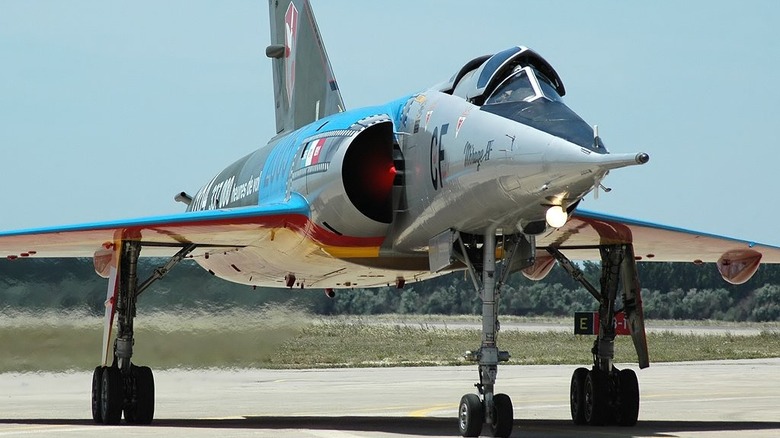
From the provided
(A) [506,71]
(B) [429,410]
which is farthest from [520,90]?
(B) [429,410]

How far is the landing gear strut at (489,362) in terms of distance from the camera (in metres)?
11.9

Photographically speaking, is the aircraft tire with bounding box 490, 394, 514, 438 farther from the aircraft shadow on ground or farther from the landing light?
the landing light

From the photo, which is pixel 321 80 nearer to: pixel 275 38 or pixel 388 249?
pixel 275 38

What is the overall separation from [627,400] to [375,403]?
4.95m

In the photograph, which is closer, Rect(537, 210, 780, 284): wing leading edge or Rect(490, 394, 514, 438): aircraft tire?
Rect(490, 394, 514, 438): aircraft tire

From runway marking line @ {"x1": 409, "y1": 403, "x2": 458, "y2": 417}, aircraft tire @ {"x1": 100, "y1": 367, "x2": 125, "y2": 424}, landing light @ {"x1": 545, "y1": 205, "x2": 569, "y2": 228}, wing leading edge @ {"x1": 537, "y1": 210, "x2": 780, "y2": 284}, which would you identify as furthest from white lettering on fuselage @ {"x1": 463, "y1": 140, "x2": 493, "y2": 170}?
runway marking line @ {"x1": 409, "y1": 403, "x2": 458, "y2": 417}

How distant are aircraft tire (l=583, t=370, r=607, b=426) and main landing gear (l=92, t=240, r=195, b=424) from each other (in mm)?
4989

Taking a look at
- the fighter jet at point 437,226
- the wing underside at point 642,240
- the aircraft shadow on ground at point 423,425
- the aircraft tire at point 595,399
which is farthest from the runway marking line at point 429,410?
the wing underside at point 642,240

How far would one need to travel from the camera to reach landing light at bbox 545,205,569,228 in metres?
11.4

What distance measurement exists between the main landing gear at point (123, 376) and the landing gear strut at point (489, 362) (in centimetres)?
437

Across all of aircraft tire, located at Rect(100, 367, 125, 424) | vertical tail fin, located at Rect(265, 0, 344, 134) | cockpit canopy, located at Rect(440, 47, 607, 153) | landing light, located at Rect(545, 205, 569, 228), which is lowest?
aircraft tire, located at Rect(100, 367, 125, 424)

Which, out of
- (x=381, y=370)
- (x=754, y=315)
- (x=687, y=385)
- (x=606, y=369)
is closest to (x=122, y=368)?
(x=606, y=369)

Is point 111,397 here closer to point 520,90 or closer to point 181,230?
point 181,230

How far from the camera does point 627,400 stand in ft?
49.6
